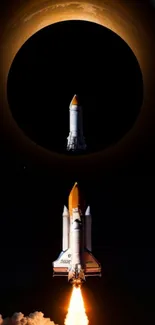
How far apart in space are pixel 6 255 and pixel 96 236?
1.87 meters

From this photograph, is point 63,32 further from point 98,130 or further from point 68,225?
point 68,225

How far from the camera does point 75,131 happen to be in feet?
41.8

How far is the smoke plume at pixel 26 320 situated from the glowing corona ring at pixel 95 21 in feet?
10.5

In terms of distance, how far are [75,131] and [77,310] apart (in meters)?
3.64

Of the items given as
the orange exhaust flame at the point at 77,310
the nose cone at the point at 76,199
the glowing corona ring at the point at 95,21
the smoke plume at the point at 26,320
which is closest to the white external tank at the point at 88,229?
the nose cone at the point at 76,199

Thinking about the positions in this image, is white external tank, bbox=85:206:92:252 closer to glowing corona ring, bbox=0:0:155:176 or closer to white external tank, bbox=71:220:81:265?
white external tank, bbox=71:220:81:265

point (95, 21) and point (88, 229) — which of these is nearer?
point (95, 21)

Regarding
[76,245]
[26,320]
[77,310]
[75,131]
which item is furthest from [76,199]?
[26,320]

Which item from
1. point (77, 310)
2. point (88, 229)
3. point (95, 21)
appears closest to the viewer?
point (95, 21)

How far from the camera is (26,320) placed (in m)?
12.7

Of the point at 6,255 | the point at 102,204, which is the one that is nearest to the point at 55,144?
the point at 102,204

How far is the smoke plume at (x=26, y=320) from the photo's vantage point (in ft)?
41.6

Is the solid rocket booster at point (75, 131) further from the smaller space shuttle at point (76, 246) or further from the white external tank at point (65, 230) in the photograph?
the white external tank at point (65, 230)

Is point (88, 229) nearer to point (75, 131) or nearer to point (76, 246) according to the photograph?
point (76, 246)
